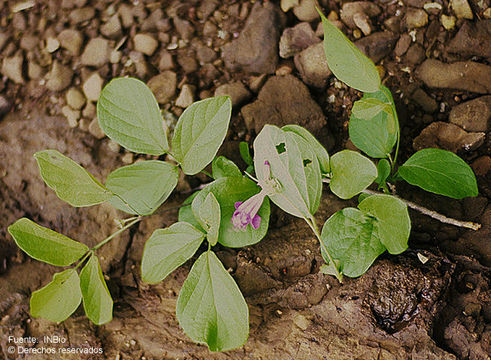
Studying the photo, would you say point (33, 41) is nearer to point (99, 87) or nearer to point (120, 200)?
point (99, 87)

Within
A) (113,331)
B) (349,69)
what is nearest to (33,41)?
(113,331)

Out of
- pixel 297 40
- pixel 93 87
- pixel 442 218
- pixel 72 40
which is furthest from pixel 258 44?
pixel 442 218

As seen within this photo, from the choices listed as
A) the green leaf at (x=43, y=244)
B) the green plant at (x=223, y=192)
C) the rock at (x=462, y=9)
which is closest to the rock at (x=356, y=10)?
the rock at (x=462, y=9)

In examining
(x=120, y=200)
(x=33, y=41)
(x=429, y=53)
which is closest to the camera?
(x=120, y=200)

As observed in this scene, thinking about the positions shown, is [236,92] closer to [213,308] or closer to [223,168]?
[223,168]

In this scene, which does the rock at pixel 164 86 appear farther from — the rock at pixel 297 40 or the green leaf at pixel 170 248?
the green leaf at pixel 170 248

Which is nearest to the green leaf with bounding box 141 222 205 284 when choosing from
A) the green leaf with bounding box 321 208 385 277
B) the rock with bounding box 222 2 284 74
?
the green leaf with bounding box 321 208 385 277
